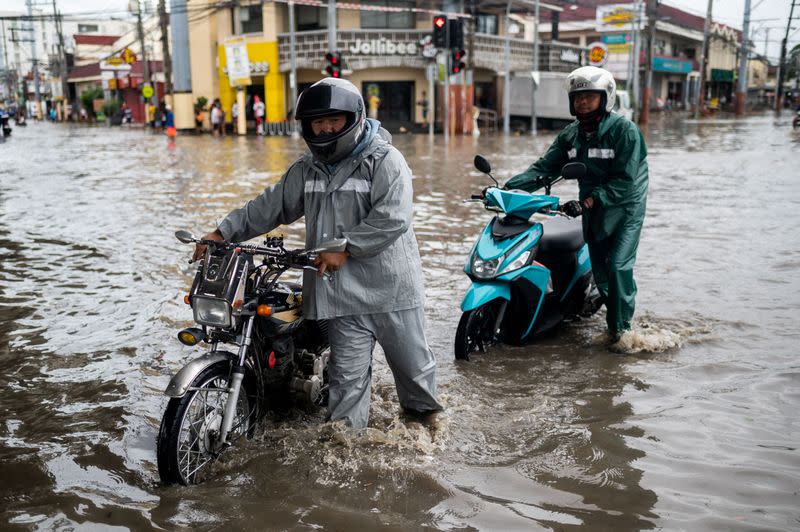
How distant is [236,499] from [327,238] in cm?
119

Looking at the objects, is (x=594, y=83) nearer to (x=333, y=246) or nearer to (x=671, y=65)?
(x=333, y=246)

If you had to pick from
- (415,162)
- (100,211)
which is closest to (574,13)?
(415,162)

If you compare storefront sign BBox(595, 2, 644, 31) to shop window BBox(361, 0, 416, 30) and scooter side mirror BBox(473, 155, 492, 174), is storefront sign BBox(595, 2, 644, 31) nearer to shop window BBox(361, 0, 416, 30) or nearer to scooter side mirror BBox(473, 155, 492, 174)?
shop window BBox(361, 0, 416, 30)

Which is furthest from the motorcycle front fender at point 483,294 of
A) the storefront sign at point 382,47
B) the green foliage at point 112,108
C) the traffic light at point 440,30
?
the green foliage at point 112,108

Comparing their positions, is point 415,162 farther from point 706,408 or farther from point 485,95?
point 485,95

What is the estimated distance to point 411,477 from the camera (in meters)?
3.38

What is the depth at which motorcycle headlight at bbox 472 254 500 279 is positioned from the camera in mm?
4855

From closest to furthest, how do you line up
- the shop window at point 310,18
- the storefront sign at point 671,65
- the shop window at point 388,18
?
the shop window at point 310,18 < the shop window at point 388,18 < the storefront sign at point 671,65

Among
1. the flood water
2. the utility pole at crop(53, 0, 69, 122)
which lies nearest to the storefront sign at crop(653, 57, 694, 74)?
the utility pole at crop(53, 0, 69, 122)

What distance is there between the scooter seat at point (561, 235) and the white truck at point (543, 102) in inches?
1068

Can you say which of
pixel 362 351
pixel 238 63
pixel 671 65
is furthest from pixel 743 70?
pixel 362 351

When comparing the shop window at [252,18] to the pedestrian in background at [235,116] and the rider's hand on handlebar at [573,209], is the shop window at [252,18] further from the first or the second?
the rider's hand on handlebar at [573,209]

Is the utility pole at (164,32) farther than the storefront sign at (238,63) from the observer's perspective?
Yes

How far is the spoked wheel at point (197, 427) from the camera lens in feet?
10.2
